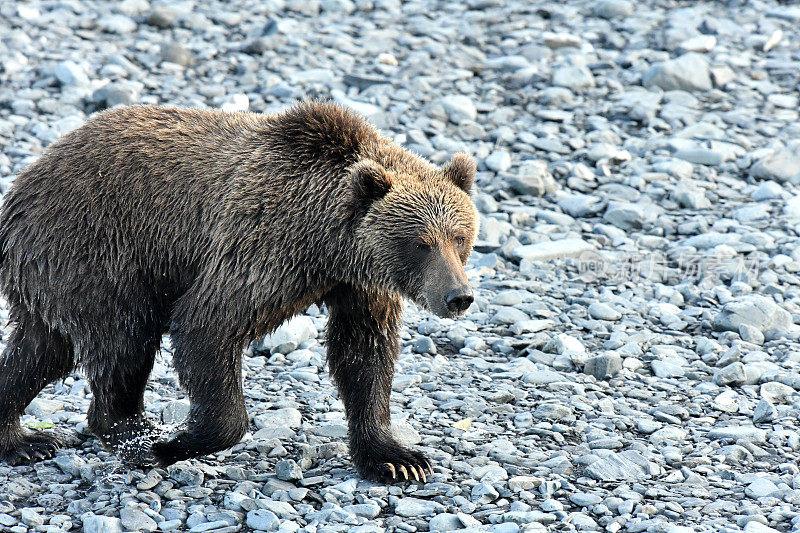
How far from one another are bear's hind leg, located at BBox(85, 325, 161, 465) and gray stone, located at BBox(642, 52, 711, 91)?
26.2ft

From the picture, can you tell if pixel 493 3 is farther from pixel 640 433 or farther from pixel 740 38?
pixel 640 433

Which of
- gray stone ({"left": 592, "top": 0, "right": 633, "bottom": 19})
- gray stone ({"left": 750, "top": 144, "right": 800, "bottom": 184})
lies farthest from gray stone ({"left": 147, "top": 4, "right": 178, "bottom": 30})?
gray stone ({"left": 750, "top": 144, "right": 800, "bottom": 184})

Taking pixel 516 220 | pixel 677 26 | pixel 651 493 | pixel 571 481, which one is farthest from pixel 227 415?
pixel 677 26

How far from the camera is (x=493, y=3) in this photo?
46.7 ft

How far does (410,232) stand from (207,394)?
1341 mm

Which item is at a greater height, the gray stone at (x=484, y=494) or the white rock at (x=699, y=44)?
the white rock at (x=699, y=44)

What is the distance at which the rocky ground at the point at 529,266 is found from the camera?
5621 mm

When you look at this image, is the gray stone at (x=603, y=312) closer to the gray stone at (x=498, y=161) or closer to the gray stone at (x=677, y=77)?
the gray stone at (x=498, y=161)

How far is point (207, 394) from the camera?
563 centimetres

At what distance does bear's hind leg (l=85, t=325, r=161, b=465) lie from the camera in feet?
18.9

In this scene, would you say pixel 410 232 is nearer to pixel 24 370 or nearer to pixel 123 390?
pixel 123 390

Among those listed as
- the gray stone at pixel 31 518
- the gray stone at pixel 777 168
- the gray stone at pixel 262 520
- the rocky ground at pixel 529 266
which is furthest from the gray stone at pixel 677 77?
the gray stone at pixel 31 518

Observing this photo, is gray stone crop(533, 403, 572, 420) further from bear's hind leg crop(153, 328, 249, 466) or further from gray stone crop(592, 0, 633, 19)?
gray stone crop(592, 0, 633, 19)

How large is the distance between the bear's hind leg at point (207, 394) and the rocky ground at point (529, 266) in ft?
0.78
